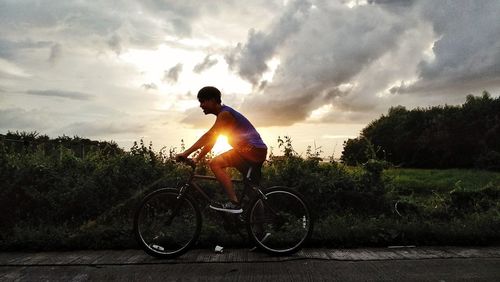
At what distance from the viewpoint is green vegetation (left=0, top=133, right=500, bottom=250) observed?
685cm

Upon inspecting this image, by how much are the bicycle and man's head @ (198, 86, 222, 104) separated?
0.78 metres

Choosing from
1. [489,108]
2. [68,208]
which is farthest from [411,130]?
[68,208]

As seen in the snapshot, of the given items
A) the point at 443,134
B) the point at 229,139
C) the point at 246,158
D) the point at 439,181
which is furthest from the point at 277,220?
the point at 443,134

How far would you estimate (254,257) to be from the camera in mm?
6184

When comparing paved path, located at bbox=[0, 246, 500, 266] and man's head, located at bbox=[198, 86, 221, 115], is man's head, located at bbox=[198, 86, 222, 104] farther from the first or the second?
paved path, located at bbox=[0, 246, 500, 266]

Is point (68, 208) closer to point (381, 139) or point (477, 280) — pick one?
point (477, 280)

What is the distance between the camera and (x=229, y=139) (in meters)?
6.36

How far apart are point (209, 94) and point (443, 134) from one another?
80.9ft

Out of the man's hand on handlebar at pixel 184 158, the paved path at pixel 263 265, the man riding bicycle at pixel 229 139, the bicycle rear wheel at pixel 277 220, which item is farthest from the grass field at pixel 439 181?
the man's hand on handlebar at pixel 184 158

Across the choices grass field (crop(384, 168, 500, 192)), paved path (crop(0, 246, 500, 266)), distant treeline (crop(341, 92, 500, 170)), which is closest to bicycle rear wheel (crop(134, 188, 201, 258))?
paved path (crop(0, 246, 500, 266))

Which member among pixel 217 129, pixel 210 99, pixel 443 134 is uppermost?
pixel 443 134

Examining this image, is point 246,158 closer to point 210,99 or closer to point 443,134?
point 210,99

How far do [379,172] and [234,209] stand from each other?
11.4 ft

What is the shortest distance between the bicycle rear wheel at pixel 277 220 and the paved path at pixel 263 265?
0.50 ft
